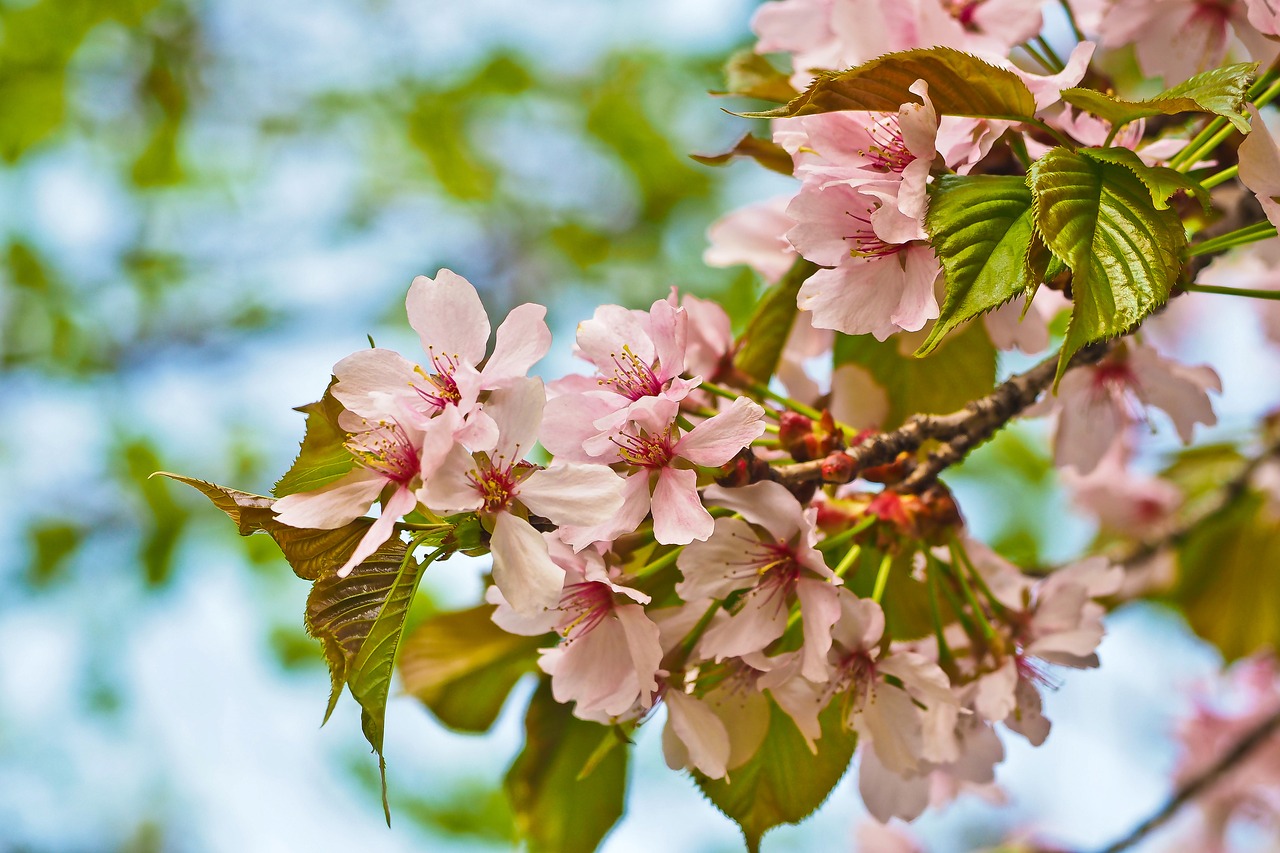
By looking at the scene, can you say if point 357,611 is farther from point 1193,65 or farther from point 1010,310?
point 1193,65

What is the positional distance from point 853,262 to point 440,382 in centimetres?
30

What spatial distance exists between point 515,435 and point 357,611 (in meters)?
0.15

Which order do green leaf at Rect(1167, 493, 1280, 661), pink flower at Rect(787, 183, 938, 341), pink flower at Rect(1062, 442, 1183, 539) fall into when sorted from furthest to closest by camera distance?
pink flower at Rect(1062, 442, 1183, 539) → green leaf at Rect(1167, 493, 1280, 661) → pink flower at Rect(787, 183, 938, 341)

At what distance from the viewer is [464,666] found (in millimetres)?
1070

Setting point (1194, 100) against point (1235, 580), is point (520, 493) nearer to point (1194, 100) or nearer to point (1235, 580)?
point (1194, 100)

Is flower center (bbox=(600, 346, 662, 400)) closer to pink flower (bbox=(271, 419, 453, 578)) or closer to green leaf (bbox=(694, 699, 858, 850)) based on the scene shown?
pink flower (bbox=(271, 419, 453, 578))

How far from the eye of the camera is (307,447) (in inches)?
27.0

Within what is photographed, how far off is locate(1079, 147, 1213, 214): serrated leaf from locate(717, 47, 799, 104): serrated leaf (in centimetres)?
34

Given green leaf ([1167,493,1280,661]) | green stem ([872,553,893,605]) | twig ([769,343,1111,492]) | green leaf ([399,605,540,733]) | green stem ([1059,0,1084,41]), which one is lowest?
green leaf ([1167,493,1280,661])

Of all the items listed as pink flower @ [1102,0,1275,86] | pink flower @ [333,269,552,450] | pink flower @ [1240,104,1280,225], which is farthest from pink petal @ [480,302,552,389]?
pink flower @ [1102,0,1275,86]

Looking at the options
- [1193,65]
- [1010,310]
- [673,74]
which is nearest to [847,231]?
[1010,310]

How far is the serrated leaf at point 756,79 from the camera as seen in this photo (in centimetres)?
93

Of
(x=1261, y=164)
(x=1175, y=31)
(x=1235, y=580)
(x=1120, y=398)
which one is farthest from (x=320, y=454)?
(x=1235, y=580)

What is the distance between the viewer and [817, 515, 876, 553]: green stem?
0.79 metres
